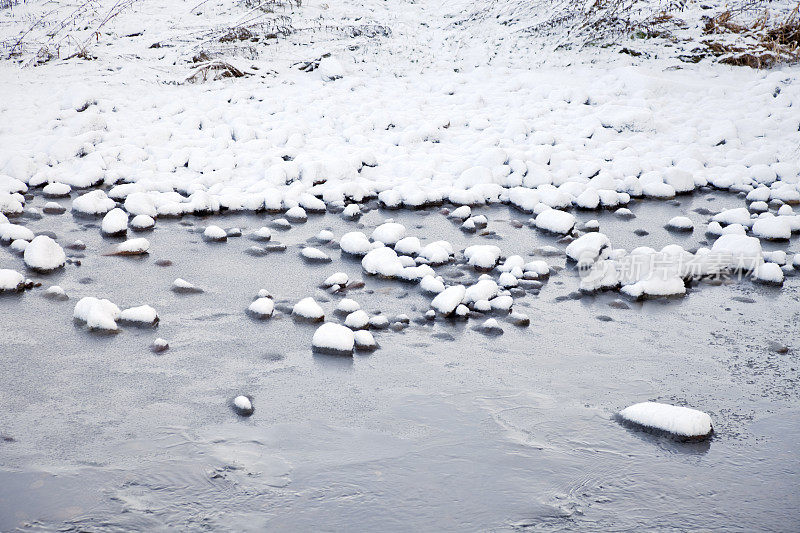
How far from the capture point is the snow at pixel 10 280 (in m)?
4.27

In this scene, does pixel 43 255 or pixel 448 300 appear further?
pixel 43 255

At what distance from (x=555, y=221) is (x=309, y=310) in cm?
236

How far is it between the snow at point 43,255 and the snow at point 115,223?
58 centimetres

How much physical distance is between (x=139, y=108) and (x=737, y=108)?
6.75m

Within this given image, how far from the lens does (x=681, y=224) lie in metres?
5.62

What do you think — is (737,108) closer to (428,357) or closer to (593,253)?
(593,253)

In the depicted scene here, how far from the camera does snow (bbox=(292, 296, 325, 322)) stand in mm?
4051

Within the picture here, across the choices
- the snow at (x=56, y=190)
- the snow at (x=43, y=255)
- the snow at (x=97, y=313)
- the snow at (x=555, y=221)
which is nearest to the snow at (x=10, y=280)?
the snow at (x=43, y=255)

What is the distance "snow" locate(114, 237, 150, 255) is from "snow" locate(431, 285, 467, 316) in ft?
7.16

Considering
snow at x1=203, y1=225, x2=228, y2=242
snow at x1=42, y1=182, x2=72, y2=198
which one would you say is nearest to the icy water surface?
snow at x1=203, y1=225, x2=228, y2=242

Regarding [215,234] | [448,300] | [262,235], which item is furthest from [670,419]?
[215,234]

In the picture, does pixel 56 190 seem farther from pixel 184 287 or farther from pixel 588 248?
pixel 588 248

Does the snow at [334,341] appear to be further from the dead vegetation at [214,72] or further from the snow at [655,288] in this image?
the dead vegetation at [214,72]

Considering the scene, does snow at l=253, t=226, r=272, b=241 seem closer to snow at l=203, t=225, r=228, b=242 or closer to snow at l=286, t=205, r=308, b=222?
snow at l=203, t=225, r=228, b=242
